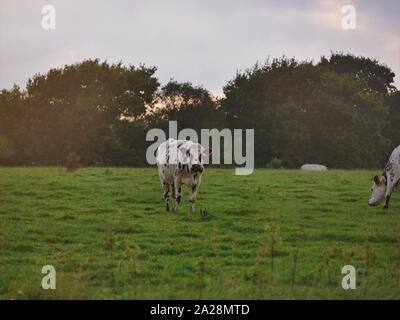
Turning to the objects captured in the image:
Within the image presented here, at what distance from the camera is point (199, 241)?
13992 mm

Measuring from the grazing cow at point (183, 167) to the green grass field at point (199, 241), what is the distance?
729mm

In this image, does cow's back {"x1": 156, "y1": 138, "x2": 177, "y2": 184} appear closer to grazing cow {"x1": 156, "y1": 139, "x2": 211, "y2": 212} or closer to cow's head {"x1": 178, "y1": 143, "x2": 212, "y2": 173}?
grazing cow {"x1": 156, "y1": 139, "x2": 211, "y2": 212}

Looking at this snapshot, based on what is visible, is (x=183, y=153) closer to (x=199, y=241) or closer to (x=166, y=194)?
(x=166, y=194)

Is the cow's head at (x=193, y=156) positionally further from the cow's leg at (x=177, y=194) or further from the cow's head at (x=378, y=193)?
the cow's head at (x=378, y=193)

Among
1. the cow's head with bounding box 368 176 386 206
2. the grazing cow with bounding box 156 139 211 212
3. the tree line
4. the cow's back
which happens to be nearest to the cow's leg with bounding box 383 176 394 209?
the cow's head with bounding box 368 176 386 206

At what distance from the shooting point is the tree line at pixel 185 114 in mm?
56438

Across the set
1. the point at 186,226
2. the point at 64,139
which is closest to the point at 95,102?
the point at 64,139

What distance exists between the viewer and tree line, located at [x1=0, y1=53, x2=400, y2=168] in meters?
56.4

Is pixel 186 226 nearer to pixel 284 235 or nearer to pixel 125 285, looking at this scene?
pixel 284 235

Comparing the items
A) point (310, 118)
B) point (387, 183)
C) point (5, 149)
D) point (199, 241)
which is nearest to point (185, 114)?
point (310, 118)

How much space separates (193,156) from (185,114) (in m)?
42.0

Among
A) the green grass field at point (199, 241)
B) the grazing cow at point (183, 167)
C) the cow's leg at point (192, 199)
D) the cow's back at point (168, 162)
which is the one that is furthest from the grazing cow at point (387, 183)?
the cow's back at point (168, 162)

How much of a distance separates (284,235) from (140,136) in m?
42.5
